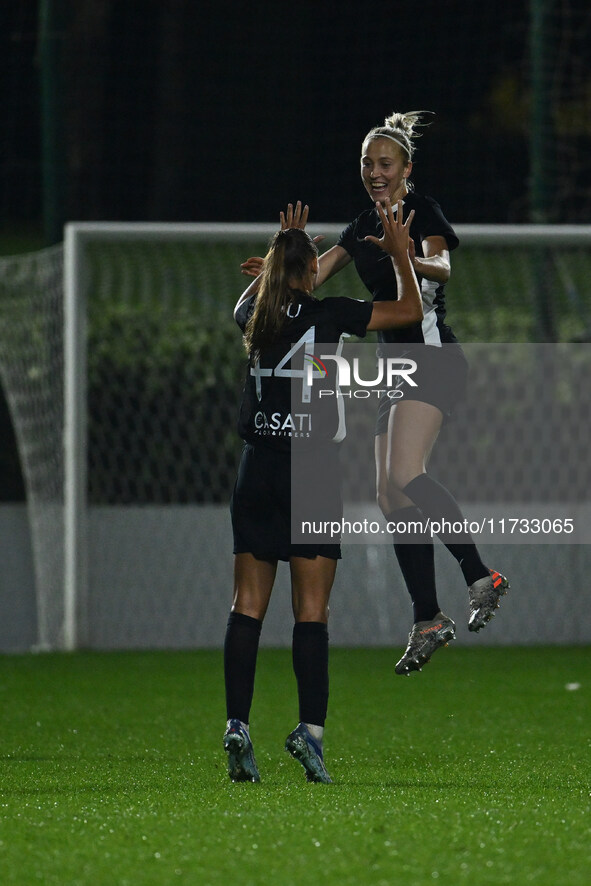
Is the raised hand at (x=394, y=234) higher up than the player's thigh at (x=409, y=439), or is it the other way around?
the raised hand at (x=394, y=234)

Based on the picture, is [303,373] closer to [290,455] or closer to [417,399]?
[290,455]

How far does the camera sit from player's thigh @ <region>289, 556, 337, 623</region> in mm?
4777

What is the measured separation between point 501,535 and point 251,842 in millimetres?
6902

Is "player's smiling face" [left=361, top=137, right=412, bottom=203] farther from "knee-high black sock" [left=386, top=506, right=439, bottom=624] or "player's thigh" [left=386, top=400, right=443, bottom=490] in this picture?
"knee-high black sock" [left=386, top=506, right=439, bottom=624]

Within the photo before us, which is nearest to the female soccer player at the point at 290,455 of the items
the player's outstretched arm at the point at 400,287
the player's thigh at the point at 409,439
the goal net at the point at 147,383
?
the player's outstretched arm at the point at 400,287

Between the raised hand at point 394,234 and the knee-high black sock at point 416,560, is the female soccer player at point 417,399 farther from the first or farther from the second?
the raised hand at point 394,234

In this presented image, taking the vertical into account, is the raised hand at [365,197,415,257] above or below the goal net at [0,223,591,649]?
above

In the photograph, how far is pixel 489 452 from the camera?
422 inches

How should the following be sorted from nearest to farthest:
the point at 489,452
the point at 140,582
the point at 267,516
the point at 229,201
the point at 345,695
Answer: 1. the point at 267,516
2. the point at 345,695
3. the point at 140,582
4. the point at 489,452
5. the point at 229,201

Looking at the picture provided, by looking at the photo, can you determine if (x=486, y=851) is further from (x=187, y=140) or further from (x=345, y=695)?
(x=187, y=140)

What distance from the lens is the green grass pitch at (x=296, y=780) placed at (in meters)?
3.42

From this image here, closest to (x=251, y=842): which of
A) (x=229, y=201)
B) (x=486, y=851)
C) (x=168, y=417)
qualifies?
(x=486, y=851)

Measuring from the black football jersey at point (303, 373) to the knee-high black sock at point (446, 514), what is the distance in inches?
20.0

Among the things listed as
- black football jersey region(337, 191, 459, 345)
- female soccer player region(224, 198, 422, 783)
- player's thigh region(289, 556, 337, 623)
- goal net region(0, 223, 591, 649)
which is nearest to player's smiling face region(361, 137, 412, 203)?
black football jersey region(337, 191, 459, 345)
